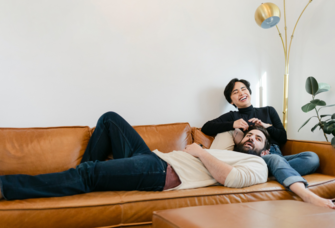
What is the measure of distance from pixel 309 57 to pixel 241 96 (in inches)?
37.4

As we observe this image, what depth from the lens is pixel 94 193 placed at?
1332mm

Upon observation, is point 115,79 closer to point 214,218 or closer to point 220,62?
point 220,62

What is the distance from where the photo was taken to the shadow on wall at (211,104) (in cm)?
253

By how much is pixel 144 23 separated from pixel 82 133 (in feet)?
3.90

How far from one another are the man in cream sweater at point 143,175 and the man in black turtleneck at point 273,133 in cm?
13

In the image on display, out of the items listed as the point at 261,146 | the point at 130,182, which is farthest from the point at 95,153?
the point at 261,146

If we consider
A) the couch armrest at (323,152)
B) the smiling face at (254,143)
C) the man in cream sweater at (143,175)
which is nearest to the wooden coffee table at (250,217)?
the man in cream sweater at (143,175)

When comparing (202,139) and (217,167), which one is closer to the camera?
(217,167)

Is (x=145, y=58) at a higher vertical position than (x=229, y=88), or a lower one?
higher

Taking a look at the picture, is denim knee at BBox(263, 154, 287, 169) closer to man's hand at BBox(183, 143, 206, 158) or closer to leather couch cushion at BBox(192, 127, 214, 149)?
man's hand at BBox(183, 143, 206, 158)

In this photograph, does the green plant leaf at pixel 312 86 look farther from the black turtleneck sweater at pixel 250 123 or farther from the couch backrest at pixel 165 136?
the couch backrest at pixel 165 136

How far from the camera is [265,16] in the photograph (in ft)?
7.32

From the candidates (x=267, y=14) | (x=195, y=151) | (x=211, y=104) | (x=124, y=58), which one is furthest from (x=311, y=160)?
(x=124, y=58)

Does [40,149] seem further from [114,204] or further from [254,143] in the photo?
[254,143]
